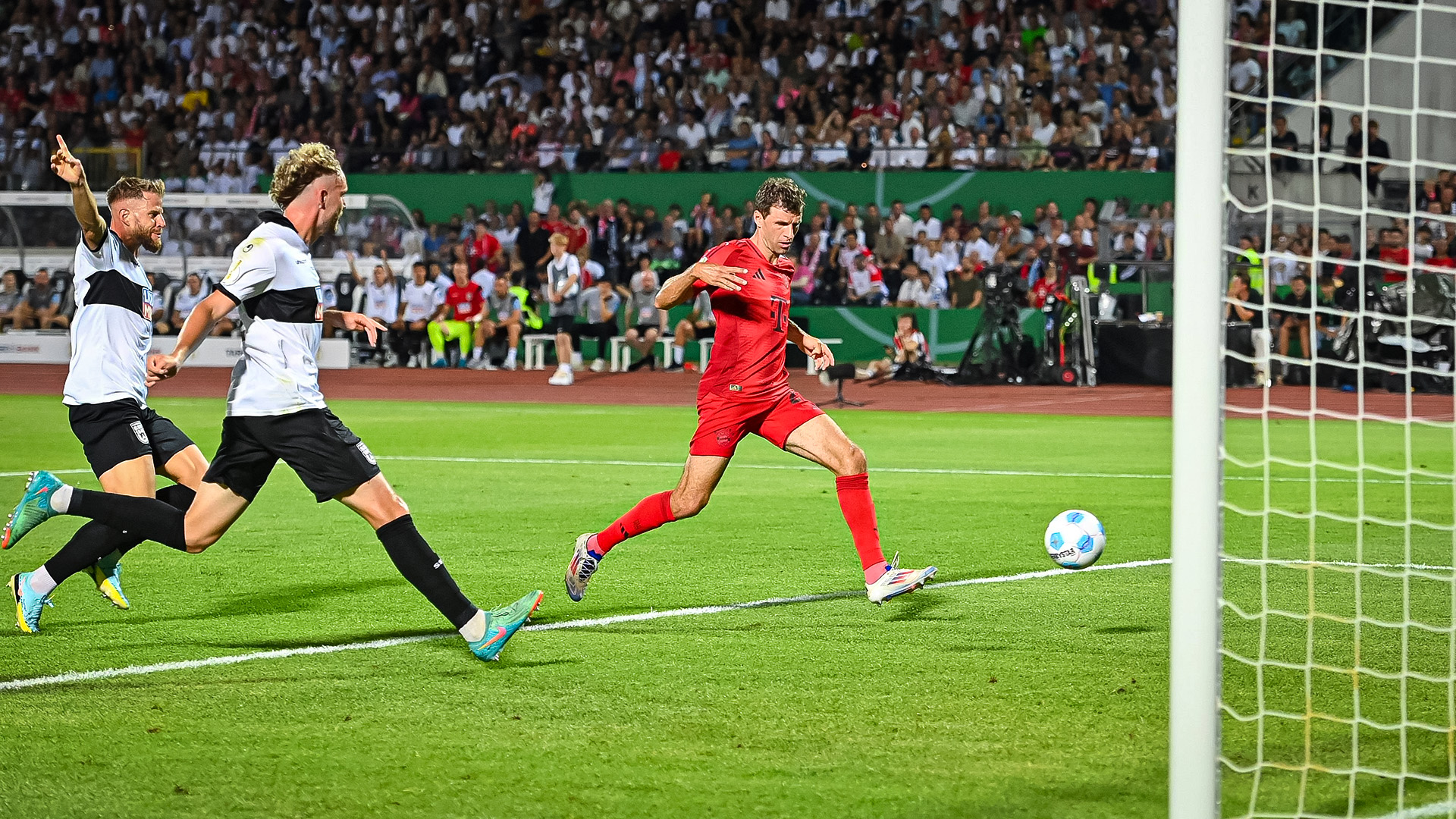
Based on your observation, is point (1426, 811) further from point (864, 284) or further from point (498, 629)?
point (864, 284)

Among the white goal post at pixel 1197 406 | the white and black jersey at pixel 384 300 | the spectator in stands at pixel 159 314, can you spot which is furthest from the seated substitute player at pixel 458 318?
the white goal post at pixel 1197 406

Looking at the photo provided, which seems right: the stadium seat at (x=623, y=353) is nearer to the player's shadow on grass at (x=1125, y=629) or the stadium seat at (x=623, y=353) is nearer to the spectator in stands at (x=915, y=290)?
the spectator in stands at (x=915, y=290)

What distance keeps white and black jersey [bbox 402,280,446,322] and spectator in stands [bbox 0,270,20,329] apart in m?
7.51

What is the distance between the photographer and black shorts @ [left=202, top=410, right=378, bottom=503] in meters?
5.76

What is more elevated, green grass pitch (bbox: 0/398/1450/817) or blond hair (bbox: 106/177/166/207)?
blond hair (bbox: 106/177/166/207)

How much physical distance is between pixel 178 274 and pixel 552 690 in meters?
24.1

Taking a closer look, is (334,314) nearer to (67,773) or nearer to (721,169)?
(67,773)

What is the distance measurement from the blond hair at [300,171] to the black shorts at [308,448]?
2.87ft

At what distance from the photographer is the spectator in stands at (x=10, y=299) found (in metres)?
27.5

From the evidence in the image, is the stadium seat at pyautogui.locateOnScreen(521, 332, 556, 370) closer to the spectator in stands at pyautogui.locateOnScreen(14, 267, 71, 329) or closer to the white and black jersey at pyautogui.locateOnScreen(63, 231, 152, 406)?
the spectator in stands at pyautogui.locateOnScreen(14, 267, 71, 329)

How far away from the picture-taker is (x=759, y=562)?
326 inches

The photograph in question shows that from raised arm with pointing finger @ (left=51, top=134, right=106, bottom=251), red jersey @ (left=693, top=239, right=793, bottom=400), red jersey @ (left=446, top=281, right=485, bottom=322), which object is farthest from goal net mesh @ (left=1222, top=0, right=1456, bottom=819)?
red jersey @ (left=446, top=281, right=485, bottom=322)

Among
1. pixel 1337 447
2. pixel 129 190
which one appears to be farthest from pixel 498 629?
pixel 1337 447

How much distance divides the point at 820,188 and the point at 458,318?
22.2 ft
